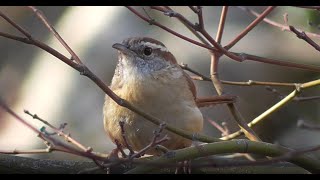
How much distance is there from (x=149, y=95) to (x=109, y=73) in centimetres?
397

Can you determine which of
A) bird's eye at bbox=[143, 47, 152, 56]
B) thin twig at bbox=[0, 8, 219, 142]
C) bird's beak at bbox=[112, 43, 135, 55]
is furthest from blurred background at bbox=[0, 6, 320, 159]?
thin twig at bbox=[0, 8, 219, 142]

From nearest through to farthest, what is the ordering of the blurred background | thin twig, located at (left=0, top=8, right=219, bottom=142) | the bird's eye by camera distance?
thin twig, located at (left=0, top=8, right=219, bottom=142)
the bird's eye
the blurred background

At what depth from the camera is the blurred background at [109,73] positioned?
20.8 ft

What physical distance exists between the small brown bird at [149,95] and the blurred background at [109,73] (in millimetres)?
2774

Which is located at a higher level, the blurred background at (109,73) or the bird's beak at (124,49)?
the blurred background at (109,73)

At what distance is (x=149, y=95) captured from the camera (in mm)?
3096

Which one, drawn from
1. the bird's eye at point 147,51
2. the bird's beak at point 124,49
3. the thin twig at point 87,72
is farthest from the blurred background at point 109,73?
the thin twig at point 87,72

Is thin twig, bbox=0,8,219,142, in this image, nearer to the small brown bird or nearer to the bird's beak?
the small brown bird

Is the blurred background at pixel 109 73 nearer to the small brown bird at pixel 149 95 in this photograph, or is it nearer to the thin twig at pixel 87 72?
the small brown bird at pixel 149 95

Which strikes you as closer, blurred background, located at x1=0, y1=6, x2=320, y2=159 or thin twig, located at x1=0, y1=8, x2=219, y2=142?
thin twig, located at x1=0, y1=8, x2=219, y2=142

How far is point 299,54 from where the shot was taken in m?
6.77

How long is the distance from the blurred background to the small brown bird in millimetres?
2774

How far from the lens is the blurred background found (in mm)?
6352
